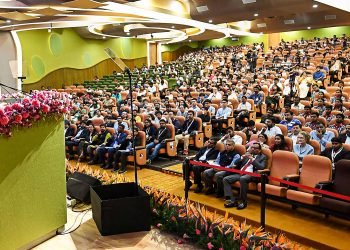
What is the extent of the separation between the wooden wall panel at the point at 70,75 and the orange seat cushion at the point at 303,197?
1382 centimetres

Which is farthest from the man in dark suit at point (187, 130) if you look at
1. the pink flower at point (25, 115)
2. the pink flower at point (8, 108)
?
the pink flower at point (8, 108)

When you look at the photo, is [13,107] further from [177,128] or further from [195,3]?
[195,3]

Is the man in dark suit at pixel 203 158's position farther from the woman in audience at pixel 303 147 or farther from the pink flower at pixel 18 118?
the pink flower at pixel 18 118

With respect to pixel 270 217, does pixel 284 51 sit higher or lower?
higher

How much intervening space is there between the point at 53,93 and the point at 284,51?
1353 cm

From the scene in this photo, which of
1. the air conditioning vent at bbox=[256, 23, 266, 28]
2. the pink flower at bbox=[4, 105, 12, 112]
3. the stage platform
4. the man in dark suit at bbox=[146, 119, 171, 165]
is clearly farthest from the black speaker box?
the air conditioning vent at bbox=[256, 23, 266, 28]

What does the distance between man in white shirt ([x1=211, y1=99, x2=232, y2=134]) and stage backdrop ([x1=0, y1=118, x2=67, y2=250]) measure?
436 centimetres

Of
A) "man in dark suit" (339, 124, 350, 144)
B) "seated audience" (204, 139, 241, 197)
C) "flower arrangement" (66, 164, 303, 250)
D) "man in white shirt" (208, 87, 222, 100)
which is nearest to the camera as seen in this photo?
"flower arrangement" (66, 164, 303, 250)

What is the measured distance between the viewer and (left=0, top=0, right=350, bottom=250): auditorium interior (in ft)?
9.89

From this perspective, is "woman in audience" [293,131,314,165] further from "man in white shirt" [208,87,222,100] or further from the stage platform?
"man in white shirt" [208,87,222,100]

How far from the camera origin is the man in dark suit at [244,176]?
13.1 ft

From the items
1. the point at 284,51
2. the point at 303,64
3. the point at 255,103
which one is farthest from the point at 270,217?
the point at 284,51

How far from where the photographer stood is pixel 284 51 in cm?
1531

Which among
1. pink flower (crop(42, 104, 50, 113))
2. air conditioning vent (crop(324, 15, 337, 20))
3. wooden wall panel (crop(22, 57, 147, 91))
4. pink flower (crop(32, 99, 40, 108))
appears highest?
air conditioning vent (crop(324, 15, 337, 20))
